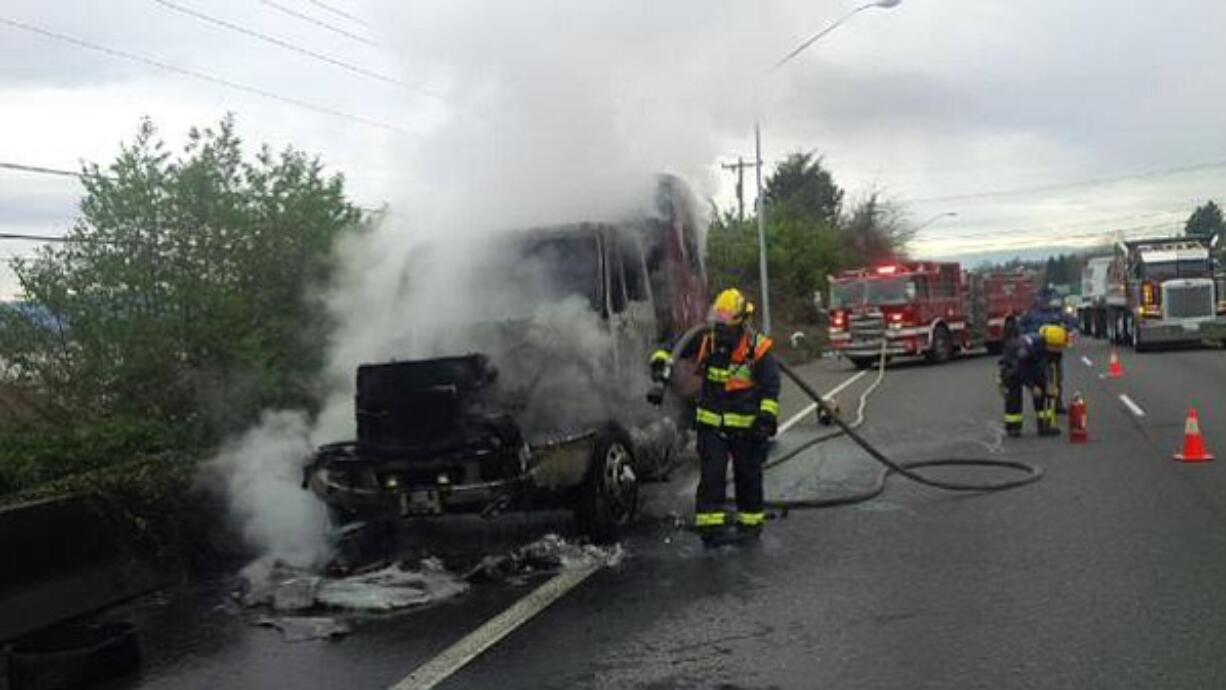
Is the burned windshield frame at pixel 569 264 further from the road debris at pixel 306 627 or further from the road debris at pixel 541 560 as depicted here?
the road debris at pixel 306 627

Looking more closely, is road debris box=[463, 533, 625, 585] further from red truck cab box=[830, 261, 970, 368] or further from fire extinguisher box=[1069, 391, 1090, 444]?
red truck cab box=[830, 261, 970, 368]

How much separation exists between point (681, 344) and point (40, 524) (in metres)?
4.39

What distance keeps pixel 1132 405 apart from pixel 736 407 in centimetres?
979

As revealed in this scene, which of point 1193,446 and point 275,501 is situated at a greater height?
point 275,501

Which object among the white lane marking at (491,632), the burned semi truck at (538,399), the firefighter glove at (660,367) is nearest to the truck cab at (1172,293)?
the burned semi truck at (538,399)

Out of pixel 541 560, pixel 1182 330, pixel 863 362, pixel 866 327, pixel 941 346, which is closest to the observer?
pixel 541 560

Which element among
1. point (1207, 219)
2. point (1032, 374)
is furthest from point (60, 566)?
point (1207, 219)

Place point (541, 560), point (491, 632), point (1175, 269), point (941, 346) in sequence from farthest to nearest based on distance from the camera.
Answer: point (1175, 269) → point (941, 346) → point (541, 560) → point (491, 632)

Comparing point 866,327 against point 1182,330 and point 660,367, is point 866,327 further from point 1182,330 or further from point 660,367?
point 660,367

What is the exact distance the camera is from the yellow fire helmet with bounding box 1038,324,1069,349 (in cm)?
1324

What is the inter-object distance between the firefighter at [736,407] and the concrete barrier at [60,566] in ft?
11.7

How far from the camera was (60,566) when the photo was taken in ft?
22.1

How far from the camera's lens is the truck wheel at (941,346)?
93.9 ft

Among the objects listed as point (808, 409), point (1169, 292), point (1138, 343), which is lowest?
point (808, 409)
